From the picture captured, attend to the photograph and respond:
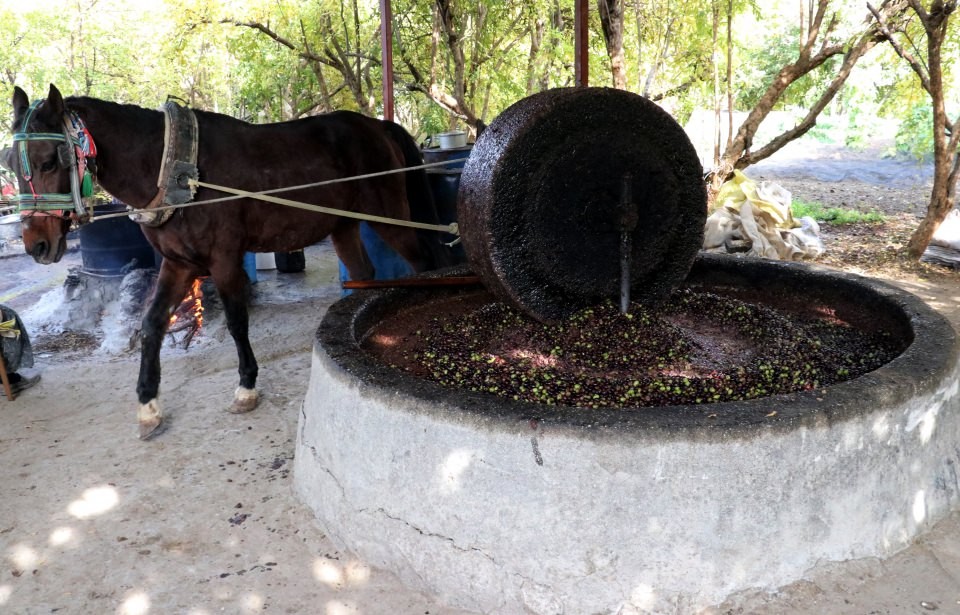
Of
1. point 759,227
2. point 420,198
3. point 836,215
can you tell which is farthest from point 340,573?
point 836,215

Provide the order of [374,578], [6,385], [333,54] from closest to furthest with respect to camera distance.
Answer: [374,578]
[6,385]
[333,54]

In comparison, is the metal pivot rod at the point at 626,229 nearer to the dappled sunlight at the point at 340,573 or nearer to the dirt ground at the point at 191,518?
the dirt ground at the point at 191,518

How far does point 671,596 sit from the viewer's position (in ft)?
7.57

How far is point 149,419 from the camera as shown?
13.3ft

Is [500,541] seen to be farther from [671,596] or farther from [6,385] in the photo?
[6,385]

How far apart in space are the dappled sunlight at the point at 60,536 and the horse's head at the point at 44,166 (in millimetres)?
1423

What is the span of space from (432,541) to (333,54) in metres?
8.77

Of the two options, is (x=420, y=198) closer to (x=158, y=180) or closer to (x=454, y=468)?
(x=158, y=180)

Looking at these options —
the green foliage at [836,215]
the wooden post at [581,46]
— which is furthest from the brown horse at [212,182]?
the green foliage at [836,215]

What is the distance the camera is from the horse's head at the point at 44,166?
344 centimetres

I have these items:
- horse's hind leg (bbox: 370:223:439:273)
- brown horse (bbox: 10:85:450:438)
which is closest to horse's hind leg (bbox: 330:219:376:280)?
brown horse (bbox: 10:85:450:438)

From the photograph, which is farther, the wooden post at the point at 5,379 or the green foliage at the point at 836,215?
the green foliage at the point at 836,215

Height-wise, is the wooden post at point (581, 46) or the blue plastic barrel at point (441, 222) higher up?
the wooden post at point (581, 46)

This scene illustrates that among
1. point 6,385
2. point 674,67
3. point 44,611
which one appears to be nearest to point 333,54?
point 674,67
